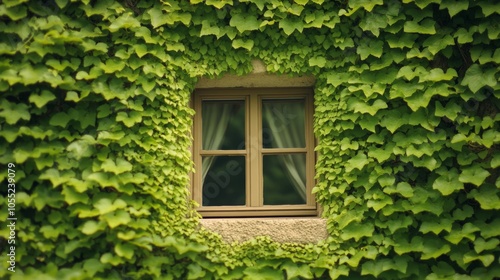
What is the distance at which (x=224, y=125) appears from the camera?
4.36m

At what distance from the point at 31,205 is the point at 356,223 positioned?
93.7 inches

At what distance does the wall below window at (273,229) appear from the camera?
13.1ft

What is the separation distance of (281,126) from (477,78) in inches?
60.4

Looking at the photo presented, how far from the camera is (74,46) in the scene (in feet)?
12.9

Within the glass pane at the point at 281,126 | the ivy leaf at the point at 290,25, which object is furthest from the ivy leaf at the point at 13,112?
the ivy leaf at the point at 290,25

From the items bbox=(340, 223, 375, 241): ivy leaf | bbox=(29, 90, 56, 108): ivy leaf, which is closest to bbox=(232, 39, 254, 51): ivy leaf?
bbox=(29, 90, 56, 108): ivy leaf

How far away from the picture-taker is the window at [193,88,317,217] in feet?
13.9

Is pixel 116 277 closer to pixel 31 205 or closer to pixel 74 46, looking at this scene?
pixel 31 205

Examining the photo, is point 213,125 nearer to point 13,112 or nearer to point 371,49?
point 371,49

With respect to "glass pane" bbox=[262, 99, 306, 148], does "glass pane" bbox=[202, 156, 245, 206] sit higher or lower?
lower

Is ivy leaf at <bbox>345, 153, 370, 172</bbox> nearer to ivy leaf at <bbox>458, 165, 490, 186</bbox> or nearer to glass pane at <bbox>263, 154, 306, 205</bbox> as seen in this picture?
glass pane at <bbox>263, 154, 306, 205</bbox>

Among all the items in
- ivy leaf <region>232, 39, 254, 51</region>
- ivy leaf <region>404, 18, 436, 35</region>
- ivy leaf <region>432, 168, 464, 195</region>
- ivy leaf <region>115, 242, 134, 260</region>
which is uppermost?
ivy leaf <region>404, 18, 436, 35</region>

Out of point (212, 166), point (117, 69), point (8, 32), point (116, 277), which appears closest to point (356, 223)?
point (212, 166)

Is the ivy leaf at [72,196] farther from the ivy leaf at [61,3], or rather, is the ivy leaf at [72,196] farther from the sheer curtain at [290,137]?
the sheer curtain at [290,137]
